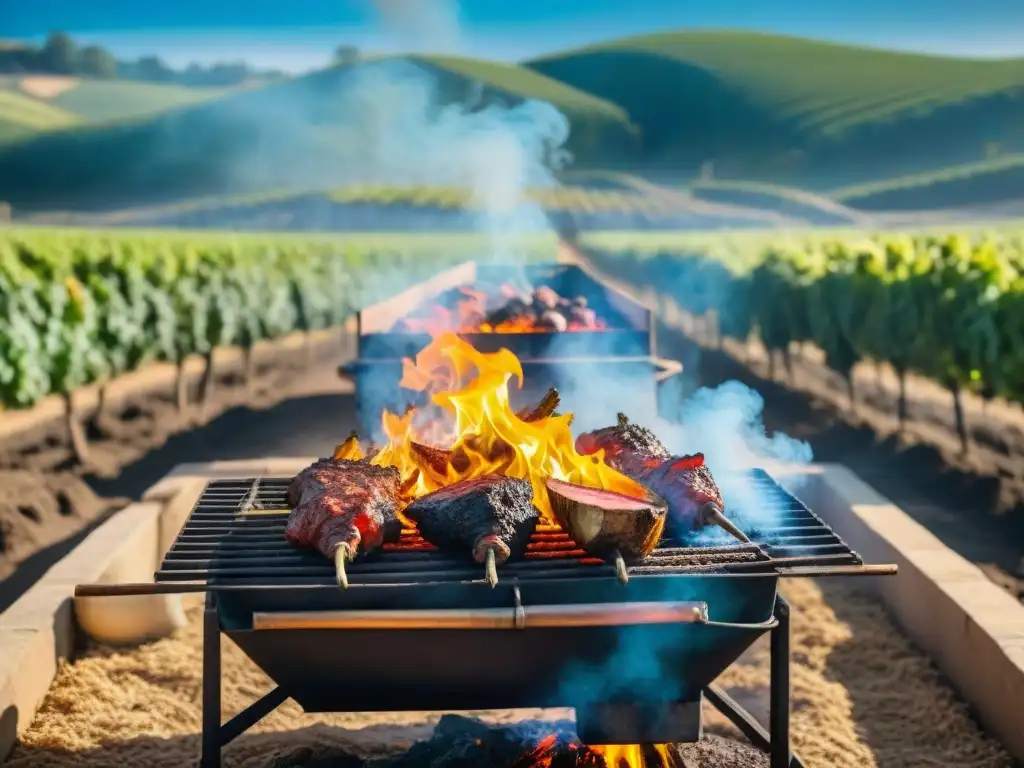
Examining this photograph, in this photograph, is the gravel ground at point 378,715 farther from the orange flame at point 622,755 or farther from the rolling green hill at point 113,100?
the rolling green hill at point 113,100

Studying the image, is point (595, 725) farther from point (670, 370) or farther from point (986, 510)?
point (986, 510)

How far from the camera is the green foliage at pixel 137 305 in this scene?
11203 millimetres

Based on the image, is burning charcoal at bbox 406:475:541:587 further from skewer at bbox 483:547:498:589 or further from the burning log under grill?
the burning log under grill

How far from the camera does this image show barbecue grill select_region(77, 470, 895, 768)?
122 inches

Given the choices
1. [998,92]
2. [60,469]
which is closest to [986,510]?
[60,469]

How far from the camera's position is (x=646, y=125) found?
443 ft

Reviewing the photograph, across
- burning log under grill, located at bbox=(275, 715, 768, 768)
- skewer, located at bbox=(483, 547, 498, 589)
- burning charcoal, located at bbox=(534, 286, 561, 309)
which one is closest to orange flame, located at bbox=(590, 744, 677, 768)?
burning log under grill, located at bbox=(275, 715, 768, 768)

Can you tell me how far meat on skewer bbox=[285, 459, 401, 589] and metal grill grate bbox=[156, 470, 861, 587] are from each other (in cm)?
6

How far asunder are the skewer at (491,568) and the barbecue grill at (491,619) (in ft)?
0.15

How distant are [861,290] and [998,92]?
11718cm

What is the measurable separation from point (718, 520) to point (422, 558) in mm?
1001

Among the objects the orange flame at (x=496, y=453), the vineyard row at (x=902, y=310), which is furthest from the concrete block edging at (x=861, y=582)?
the vineyard row at (x=902, y=310)

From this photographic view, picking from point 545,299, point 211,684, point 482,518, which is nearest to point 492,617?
point 482,518

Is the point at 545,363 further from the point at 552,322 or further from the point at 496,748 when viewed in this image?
the point at 496,748
